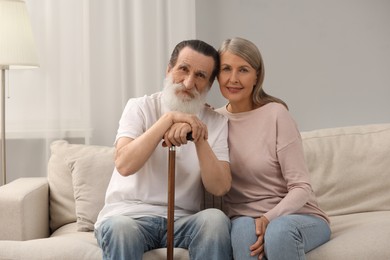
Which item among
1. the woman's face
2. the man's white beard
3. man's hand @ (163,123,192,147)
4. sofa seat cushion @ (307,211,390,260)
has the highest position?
the woman's face

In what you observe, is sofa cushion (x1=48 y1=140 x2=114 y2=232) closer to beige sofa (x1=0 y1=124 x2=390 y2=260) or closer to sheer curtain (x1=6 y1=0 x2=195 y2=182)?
beige sofa (x1=0 y1=124 x2=390 y2=260)

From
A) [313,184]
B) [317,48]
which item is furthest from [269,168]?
[317,48]

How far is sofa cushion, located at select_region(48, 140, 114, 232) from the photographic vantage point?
2.67 m

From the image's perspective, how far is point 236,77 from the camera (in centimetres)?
233

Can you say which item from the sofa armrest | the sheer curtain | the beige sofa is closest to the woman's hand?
the beige sofa

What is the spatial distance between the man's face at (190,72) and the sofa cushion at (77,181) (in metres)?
0.64

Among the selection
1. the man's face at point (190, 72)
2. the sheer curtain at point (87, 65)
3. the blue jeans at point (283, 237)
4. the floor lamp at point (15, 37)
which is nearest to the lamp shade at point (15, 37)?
the floor lamp at point (15, 37)

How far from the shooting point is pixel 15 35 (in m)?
2.94

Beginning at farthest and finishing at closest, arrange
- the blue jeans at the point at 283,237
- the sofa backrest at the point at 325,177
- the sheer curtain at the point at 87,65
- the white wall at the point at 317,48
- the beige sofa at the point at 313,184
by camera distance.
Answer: the white wall at the point at 317,48 → the sheer curtain at the point at 87,65 → the sofa backrest at the point at 325,177 → the beige sofa at the point at 313,184 → the blue jeans at the point at 283,237

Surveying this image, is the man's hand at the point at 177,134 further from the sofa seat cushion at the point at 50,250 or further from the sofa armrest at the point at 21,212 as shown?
the sofa armrest at the point at 21,212

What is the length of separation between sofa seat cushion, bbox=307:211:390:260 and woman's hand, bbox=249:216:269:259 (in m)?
0.18

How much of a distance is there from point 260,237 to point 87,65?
1.67 meters

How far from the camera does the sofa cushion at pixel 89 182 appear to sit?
265 centimetres

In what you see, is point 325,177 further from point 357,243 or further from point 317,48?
point 317,48
